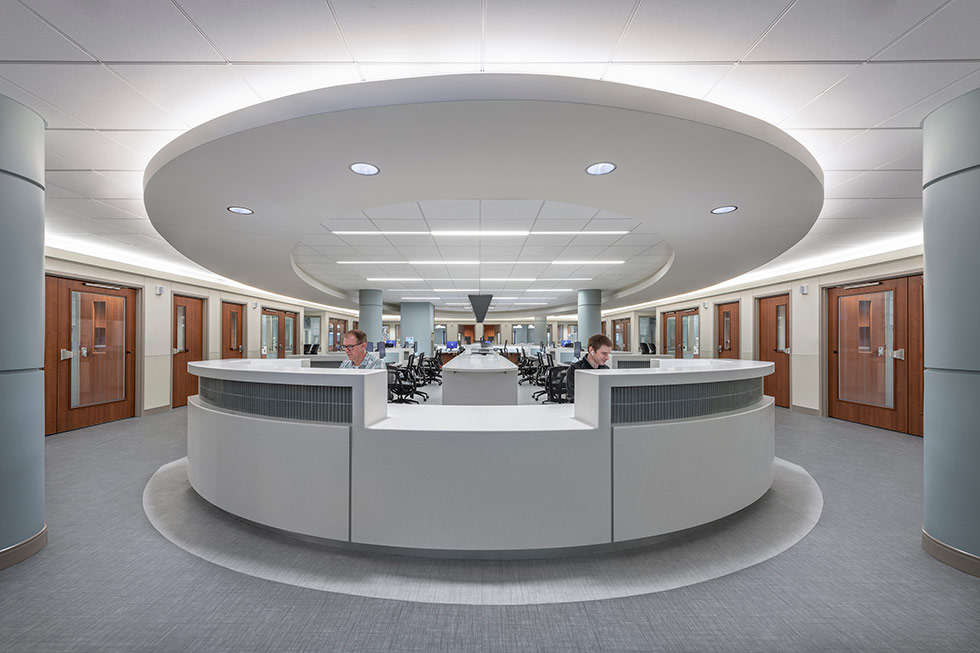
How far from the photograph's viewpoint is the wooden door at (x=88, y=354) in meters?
5.86

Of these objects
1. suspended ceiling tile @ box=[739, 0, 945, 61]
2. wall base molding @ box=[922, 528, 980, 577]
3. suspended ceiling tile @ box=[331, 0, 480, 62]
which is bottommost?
wall base molding @ box=[922, 528, 980, 577]

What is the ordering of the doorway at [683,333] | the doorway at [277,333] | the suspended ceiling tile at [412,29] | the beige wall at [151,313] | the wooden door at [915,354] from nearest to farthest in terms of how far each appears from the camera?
the suspended ceiling tile at [412,29]
the wooden door at [915,354]
the beige wall at [151,313]
the doorway at [277,333]
the doorway at [683,333]

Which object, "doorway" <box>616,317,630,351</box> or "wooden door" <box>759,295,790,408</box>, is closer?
"wooden door" <box>759,295,790,408</box>

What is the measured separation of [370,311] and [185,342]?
4.20 m

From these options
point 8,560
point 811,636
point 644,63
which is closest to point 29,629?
point 8,560

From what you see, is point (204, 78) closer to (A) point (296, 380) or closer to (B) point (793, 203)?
(A) point (296, 380)

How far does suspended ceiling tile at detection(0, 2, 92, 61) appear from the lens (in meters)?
1.89

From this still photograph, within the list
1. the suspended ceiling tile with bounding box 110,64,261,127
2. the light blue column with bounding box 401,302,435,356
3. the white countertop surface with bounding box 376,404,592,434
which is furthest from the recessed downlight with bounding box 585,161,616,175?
the light blue column with bounding box 401,302,435,356

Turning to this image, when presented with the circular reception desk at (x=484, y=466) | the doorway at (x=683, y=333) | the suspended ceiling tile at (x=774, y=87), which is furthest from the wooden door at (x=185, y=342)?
the doorway at (x=683, y=333)

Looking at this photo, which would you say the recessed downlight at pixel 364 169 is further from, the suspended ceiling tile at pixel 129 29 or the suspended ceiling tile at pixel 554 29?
the suspended ceiling tile at pixel 554 29

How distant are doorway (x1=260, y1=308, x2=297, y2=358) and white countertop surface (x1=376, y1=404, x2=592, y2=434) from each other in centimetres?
976

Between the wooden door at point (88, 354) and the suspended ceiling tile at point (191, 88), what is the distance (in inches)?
198

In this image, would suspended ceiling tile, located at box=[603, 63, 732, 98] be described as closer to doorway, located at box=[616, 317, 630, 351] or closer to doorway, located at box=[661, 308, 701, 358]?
doorway, located at box=[661, 308, 701, 358]

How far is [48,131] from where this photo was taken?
2961 millimetres
